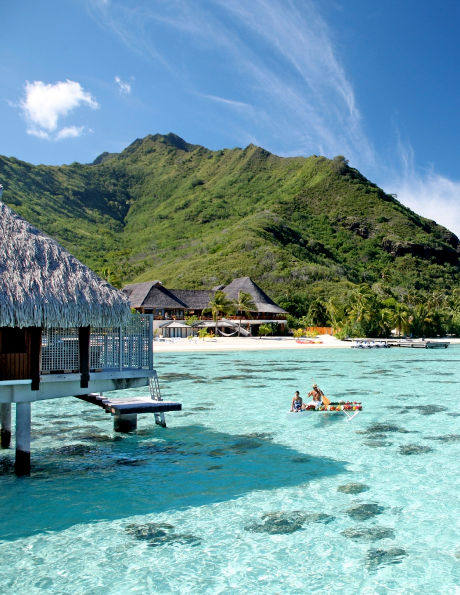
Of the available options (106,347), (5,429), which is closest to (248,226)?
(5,429)

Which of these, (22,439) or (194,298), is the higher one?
(194,298)

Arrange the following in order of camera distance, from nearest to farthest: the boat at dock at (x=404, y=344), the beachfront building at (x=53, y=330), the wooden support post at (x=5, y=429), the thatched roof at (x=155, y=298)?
the beachfront building at (x=53, y=330)
the wooden support post at (x=5, y=429)
the boat at dock at (x=404, y=344)
the thatched roof at (x=155, y=298)

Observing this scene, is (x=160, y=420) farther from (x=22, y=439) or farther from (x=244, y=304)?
(x=244, y=304)

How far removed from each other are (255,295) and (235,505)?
58658 mm

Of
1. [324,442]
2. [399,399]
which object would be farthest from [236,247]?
[324,442]

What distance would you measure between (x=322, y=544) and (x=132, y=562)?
2.65 meters

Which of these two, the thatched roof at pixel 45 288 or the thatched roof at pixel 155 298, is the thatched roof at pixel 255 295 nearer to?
the thatched roof at pixel 155 298

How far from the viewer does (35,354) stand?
32.5 feet

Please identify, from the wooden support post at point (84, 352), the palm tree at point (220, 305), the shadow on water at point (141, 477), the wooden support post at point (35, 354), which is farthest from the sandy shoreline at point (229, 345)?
the wooden support post at point (35, 354)

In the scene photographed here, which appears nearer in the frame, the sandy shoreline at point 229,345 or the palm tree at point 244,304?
the sandy shoreline at point 229,345

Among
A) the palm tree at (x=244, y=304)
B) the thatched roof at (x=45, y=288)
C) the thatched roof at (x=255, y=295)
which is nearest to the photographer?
the thatched roof at (x=45, y=288)

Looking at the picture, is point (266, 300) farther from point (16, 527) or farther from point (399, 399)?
point (16, 527)

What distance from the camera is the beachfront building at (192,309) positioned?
203 ft

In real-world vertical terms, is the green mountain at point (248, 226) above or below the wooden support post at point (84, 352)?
above
